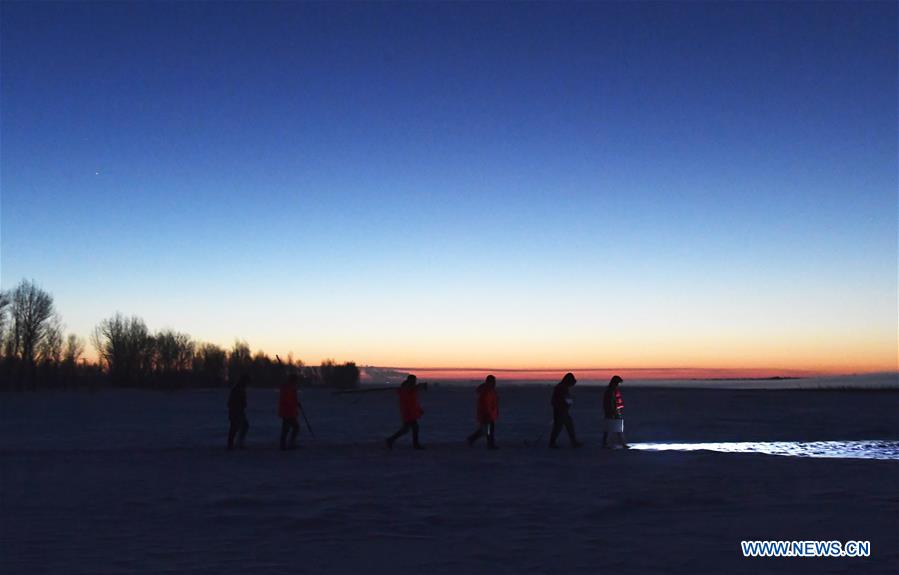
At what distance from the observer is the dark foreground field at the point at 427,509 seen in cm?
791

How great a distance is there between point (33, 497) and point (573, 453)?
10664 mm

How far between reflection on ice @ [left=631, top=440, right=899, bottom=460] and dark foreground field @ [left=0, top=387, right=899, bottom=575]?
161 centimetres

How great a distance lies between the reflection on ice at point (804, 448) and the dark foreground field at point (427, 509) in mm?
1608

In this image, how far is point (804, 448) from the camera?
1988cm

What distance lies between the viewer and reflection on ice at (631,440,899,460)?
18156mm

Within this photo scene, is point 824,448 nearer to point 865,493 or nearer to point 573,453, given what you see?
point 573,453

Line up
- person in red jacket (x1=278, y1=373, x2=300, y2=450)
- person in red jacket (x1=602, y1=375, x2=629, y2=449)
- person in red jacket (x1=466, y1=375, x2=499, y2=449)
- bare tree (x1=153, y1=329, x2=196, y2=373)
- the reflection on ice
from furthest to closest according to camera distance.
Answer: bare tree (x1=153, y1=329, x2=196, y2=373) < person in red jacket (x1=602, y1=375, x2=629, y2=449) < person in red jacket (x1=278, y1=373, x2=300, y2=450) < person in red jacket (x1=466, y1=375, x2=499, y2=449) < the reflection on ice

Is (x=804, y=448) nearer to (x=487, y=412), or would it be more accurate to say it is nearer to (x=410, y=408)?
(x=487, y=412)

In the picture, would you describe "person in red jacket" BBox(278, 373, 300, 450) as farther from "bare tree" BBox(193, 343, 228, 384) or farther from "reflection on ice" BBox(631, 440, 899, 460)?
"bare tree" BBox(193, 343, 228, 384)

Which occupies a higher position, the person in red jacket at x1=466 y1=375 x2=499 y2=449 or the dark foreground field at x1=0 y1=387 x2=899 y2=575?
the person in red jacket at x1=466 y1=375 x2=499 y2=449

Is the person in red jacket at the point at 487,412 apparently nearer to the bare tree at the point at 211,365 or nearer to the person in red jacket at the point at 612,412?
the person in red jacket at the point at 612,412

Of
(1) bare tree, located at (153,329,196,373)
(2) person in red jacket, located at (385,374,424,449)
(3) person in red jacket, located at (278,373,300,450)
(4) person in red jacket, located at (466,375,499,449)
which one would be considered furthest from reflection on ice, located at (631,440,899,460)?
(1) bare tree, located at (153,329,196,373)

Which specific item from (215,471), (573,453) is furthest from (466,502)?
(573,453)

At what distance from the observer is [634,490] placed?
12.3 m
